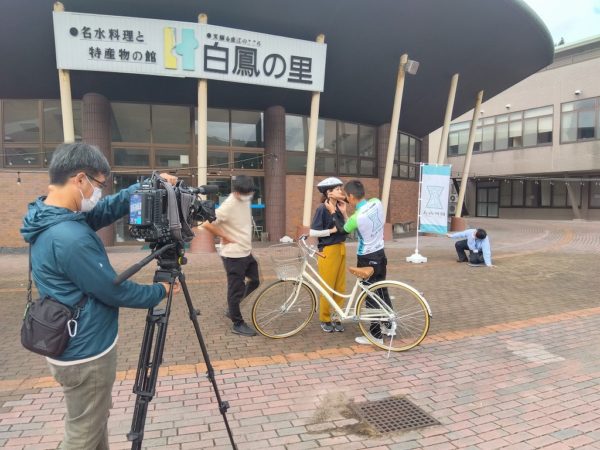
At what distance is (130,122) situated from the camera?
13.4 metres

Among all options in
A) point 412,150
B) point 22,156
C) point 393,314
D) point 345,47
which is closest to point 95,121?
point 22,156

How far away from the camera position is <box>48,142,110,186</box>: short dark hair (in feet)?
6.32

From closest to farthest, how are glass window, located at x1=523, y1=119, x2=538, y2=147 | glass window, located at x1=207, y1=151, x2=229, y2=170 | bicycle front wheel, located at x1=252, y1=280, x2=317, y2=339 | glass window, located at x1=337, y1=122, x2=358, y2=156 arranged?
bicycle front wheel, located at x1=252, y1=280, x2=317, y2=339 → glass window, located at x1=207, y1=151, x2=229, y2=170 → glass window, located at x1=337, y1=122, x2=358, y2=156 → glass window, located at x1=523, y1=119, x2=538, y2=147

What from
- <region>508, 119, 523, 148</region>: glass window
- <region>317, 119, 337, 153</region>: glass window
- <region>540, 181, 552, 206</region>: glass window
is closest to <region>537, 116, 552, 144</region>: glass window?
<region>508, 119, 523, 148</region>: glass window

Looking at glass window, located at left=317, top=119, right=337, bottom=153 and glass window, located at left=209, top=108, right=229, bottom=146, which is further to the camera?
glass window, located at left=317, top=119, right=337, bottom=153

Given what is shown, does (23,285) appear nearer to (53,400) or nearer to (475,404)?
(53,400)

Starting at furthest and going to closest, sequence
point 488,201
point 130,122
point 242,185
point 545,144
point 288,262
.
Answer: point 488,201, point 545,144, point 130,122, point 242,185, point 288,262

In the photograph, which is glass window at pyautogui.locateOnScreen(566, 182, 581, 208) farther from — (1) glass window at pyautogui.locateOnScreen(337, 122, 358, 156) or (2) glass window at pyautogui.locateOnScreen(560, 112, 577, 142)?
(1) glass window at pyautogui.locateOnScreen(337, 122, 358, 156)

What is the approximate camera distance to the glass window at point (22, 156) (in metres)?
12.9

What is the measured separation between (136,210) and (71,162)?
0.35m

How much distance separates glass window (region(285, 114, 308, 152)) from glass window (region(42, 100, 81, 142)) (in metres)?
6.45

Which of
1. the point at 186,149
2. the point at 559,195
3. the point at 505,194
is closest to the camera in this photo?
the point at 186,149

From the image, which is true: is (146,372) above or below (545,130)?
below

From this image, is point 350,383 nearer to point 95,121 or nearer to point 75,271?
point 75,271
